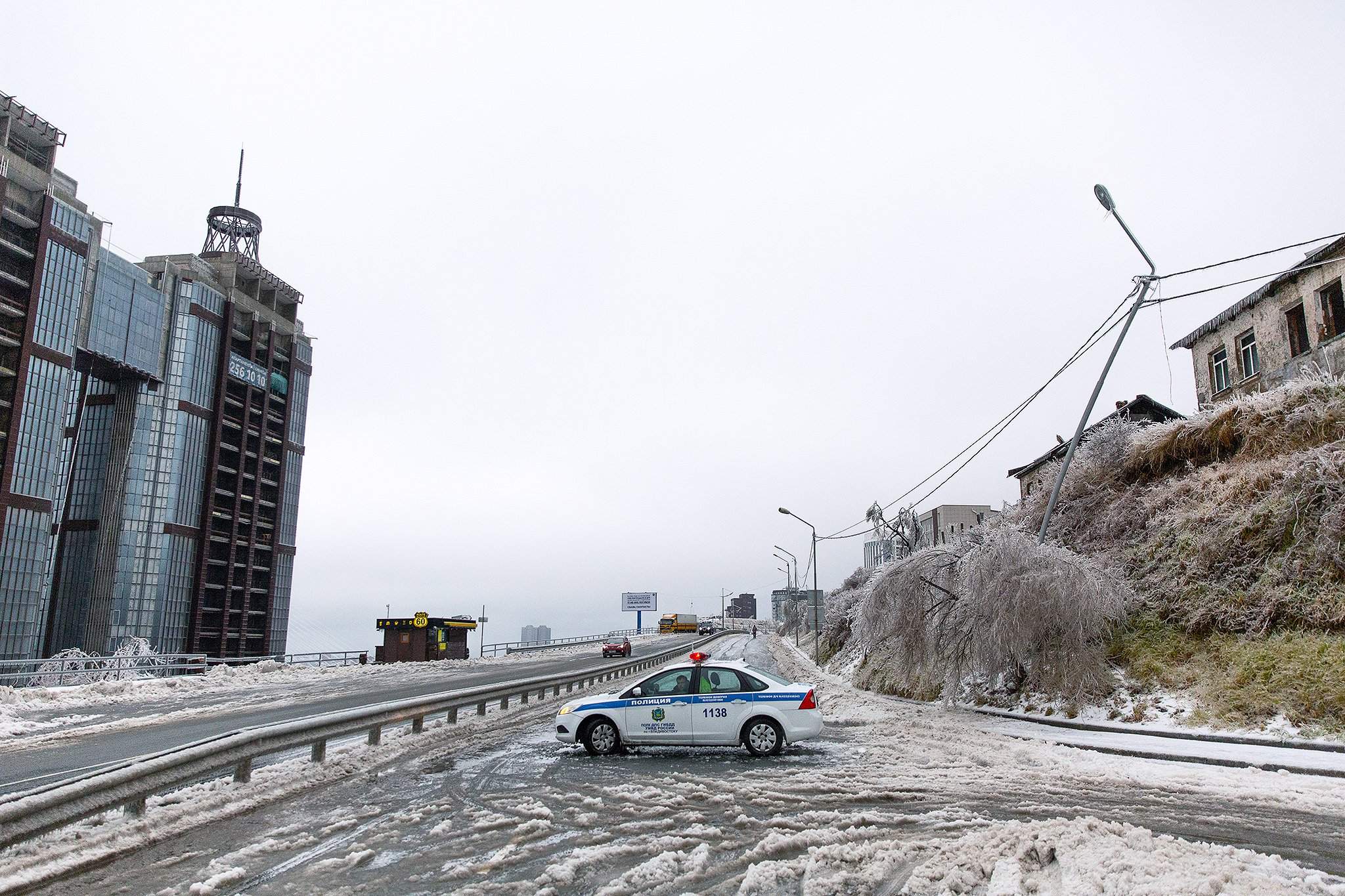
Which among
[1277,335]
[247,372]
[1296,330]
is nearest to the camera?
[1296,330]

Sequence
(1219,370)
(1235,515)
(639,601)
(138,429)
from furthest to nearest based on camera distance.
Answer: (639,601)
(138,429)
(1219,370)
(1235,515)

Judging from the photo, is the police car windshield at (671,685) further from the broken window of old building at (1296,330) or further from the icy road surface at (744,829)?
the broken window of old building at (1296,330)

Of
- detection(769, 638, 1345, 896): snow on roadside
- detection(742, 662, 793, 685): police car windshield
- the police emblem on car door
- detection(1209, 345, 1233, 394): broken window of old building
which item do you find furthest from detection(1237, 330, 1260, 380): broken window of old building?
the police emblem on car door

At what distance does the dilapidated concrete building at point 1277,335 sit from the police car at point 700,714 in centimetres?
1898

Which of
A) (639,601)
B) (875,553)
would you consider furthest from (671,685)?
(639,601)

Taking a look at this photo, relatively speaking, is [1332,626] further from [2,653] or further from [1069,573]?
[2,653]

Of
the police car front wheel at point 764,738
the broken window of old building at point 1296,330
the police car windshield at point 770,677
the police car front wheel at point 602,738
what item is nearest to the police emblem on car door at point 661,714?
the police car front wheel at point 602,738

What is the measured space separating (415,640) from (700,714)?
141 feet

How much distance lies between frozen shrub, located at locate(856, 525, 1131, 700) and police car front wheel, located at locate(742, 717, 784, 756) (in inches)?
249

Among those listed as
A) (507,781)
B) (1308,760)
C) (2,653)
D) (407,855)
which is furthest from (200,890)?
(2,653)

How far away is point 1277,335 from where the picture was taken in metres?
28.6

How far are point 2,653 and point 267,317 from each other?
48.7m

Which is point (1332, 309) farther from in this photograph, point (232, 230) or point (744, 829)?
point (232, 230)

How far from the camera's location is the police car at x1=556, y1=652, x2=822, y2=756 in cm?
1288
